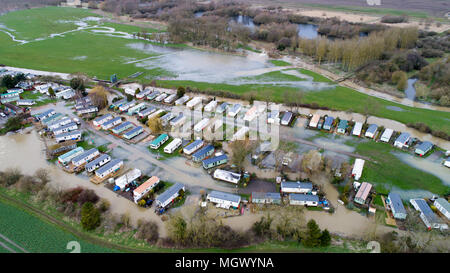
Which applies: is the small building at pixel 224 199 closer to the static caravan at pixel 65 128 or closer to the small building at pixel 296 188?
the small building at pixel 296 188

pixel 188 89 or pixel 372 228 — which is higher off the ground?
pixel 188 89

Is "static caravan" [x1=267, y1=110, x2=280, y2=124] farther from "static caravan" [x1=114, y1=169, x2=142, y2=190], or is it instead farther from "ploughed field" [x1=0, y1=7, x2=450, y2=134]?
"static caravan" [x1=114, y1=169, x2=142, y2=190]

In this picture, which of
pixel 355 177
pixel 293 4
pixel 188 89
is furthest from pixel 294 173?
pixel 293 4

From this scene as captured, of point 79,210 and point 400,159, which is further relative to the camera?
point 400,159

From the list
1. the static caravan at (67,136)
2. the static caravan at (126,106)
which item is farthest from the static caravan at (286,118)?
the static caravan at (67,136)

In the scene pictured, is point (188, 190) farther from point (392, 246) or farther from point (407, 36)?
point (407, 36)

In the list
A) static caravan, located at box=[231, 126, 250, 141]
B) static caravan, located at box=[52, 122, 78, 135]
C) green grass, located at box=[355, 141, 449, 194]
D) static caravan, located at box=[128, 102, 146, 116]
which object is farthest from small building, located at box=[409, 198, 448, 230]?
static caravan, located at box=[52, 122, 78, 135]

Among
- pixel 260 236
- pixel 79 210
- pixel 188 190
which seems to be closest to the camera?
pixel 260 236
